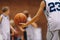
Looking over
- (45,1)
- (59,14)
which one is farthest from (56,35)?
(45,1)

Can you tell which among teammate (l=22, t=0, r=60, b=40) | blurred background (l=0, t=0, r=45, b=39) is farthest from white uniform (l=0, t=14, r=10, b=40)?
blurred background (l=0, t=0, r=45, b=39)

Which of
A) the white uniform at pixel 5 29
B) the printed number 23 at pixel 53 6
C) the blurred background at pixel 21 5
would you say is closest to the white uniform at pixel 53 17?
the printed number 23 at pixel 53 6

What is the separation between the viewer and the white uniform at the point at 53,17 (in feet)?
10.3

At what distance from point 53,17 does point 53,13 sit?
0.18ft

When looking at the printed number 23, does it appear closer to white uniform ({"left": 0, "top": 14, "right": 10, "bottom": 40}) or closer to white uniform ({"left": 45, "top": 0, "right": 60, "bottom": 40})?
white uniform ({"left": 45, "top": 0, "right": 60, "bottom": 40})

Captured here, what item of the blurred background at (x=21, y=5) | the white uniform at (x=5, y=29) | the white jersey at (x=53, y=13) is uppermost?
the blurred background at (x=21, y=5)

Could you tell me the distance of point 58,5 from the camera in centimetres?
317

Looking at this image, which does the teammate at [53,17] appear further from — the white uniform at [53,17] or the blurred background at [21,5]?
the blurred background at [21,5]

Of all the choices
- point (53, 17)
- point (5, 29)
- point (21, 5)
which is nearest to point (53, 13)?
point (53, 17)

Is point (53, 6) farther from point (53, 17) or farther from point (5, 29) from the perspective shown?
point (5, 29)

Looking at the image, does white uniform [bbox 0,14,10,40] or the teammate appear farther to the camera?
white uniform [bbox 0,14,10,40]

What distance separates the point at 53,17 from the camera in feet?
10.3

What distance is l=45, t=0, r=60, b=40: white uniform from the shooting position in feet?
10.3

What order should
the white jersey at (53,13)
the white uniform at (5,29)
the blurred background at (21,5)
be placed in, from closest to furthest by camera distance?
the white jersey at (53,13) < the white uniform at (5,29) < the blurred background at (21,5)
